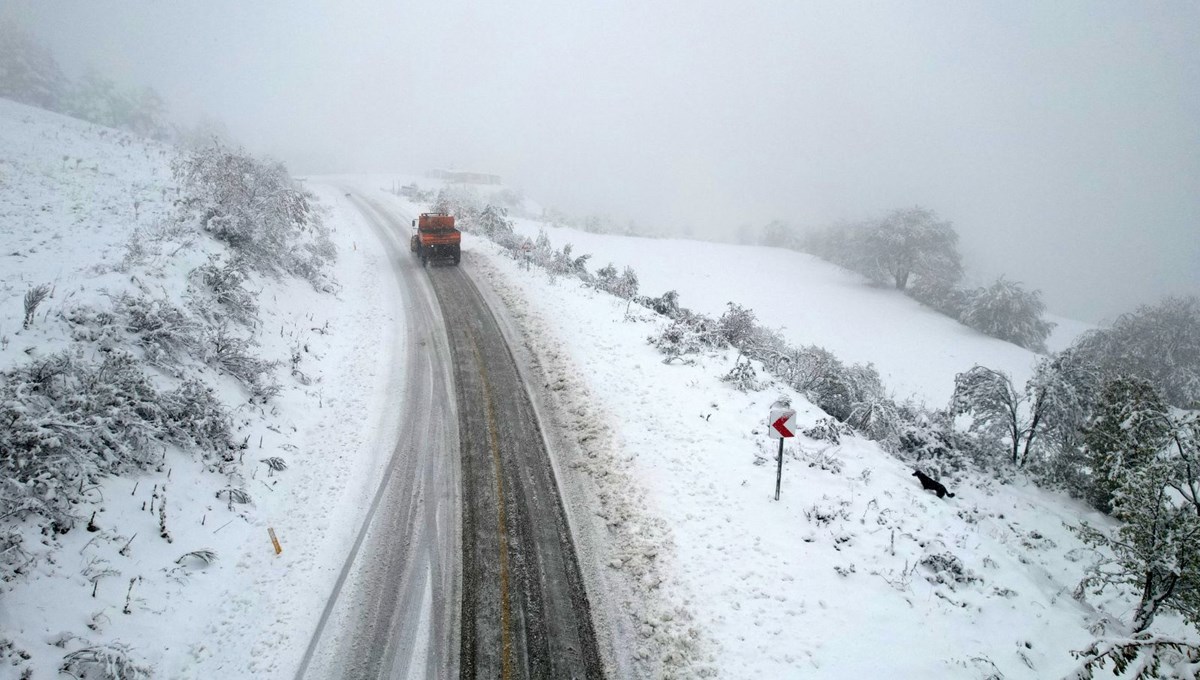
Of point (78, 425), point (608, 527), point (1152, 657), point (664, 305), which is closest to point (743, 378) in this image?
point (608, 527)

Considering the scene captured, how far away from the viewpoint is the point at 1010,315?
3372 centimetres

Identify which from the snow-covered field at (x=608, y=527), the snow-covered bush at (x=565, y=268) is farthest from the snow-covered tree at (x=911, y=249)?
→ the snow-covered field at (x=608, y=527)

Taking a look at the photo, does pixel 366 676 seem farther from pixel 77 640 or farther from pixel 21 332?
pixel 21 332

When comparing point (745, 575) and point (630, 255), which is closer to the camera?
point (745, 575)

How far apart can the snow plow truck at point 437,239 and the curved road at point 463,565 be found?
12.2m

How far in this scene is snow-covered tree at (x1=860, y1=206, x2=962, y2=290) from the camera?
44.2 m

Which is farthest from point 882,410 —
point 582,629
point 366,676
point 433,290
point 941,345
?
point 941,345

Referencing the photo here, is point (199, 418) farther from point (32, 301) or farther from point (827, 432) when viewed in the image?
point (827, 432)

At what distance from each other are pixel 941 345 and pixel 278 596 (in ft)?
120

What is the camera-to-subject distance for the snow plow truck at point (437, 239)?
2341 cm

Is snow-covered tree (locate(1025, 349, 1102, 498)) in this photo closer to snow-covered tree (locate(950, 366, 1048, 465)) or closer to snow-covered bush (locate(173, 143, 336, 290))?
snow-covered tree (locate(950, 366, 1048, 465))

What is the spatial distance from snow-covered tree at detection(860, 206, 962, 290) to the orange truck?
40.3 m

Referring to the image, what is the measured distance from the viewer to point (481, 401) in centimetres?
1247

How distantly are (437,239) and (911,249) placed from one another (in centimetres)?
4361
